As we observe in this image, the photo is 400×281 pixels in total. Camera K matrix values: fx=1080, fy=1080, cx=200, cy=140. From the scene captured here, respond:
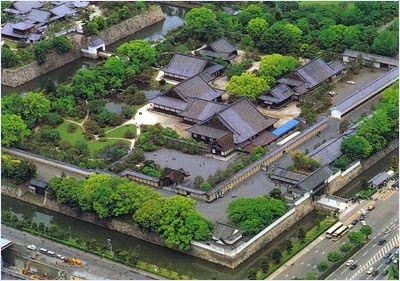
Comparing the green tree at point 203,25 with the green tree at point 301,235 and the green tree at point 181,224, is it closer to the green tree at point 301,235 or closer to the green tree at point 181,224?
the green tree at point 181,224

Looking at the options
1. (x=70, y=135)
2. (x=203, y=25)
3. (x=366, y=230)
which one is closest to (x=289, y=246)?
(x=366, y=230)

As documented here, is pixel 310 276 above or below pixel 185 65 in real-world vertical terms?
above

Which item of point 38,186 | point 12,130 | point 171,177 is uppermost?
point 171,177

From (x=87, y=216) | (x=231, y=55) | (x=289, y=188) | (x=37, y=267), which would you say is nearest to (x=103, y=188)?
(x=87, y=216)

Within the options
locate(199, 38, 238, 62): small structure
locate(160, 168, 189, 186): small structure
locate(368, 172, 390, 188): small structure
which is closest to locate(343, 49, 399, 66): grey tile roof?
locate(199, 38, 238, 62): small structure

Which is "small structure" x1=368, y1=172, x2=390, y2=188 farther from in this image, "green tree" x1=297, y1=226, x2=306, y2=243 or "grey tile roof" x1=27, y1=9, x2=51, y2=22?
"grey tile roof" x1=27, y1=9, x2=51, y2=22

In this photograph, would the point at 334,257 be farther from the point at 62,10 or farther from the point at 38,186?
the point at 62,10
